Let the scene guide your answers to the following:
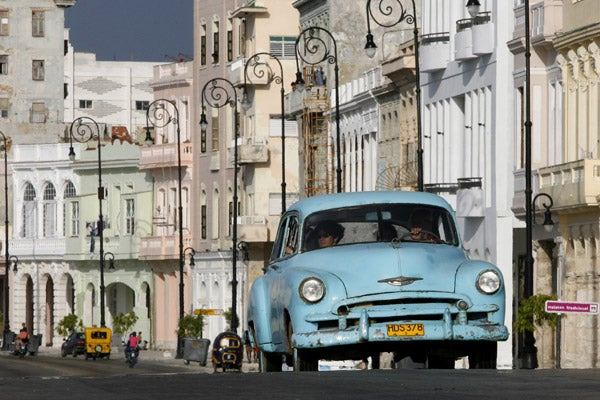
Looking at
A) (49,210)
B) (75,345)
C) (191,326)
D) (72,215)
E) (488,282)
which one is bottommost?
(75,345)

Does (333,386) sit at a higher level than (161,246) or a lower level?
lower

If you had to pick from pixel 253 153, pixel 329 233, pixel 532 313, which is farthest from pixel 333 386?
pixel 253 153

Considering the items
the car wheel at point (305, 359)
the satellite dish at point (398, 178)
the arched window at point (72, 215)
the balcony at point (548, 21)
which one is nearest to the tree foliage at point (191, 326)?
the satellite dish at point (398, 178)

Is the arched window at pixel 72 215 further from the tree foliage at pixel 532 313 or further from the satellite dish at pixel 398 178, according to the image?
the tree foliage at pixel 532 313

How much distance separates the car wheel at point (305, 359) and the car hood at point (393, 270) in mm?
982

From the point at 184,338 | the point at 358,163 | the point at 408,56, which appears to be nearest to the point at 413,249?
the point at 408,56

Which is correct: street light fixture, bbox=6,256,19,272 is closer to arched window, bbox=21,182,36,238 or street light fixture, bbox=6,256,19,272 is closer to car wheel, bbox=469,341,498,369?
arched window, bbox=21,182,36,238

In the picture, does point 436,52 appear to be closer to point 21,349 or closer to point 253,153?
point 253,153

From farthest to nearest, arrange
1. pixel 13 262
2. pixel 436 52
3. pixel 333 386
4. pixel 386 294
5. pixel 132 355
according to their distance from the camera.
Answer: pixel 13 262, pixel 132 355, pixel 436 52, pixel 386 294, pixel 333 386

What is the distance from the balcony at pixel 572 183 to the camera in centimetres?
4944

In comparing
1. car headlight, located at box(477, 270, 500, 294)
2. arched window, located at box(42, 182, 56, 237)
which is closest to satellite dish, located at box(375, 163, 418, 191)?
car headlight, located at box(477, 270, 500, 294)

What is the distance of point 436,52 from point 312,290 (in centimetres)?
4051

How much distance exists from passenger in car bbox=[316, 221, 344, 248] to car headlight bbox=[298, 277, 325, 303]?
1318 millimetres

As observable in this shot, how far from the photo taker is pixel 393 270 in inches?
907
